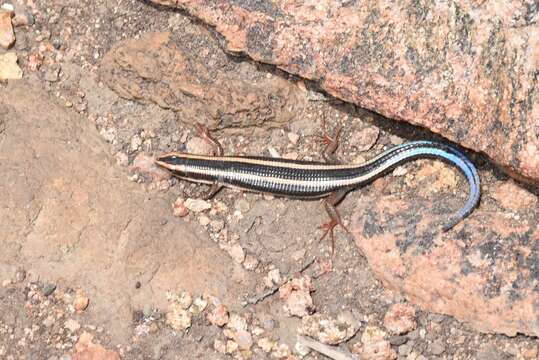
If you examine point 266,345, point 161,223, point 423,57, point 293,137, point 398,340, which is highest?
point 423,57

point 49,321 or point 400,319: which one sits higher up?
point 400,319

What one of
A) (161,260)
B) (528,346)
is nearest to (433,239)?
(528,346)

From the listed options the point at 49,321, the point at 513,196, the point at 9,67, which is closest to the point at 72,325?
the point at 49,321

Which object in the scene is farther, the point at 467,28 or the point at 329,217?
the point at 329,217

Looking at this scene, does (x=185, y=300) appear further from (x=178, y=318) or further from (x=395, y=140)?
(x=395, y=140)

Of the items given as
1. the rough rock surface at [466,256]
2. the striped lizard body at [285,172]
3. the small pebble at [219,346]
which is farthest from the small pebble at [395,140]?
the small pebble at [219,346]

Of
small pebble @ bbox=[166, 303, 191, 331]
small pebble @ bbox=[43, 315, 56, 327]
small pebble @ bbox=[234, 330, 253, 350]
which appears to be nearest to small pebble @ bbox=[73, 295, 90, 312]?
small pebble @ bbox=[43, 315, 56, 327]

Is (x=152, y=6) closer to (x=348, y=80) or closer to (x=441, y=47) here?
(x=348, y=80)
